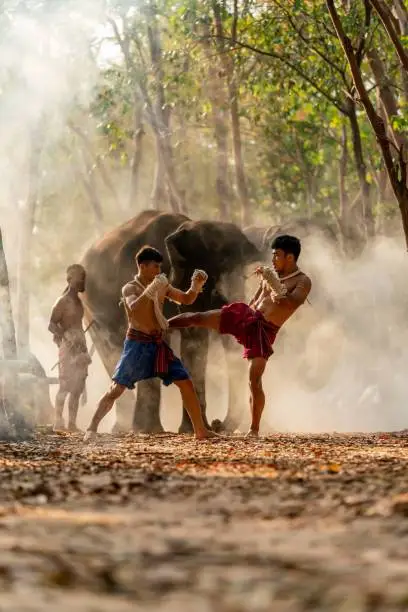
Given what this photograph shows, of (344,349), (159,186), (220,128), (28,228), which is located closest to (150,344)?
(344,349)

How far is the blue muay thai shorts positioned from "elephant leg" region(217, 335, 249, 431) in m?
4.26

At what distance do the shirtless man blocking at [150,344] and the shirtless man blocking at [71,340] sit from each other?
4.63 meters

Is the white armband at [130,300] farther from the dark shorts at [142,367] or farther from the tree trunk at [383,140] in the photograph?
the tree trunk at [383,140]

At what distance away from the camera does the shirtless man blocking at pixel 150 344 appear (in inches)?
435

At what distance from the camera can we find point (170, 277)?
1642cm

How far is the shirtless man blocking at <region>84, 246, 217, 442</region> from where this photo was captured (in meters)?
11.1

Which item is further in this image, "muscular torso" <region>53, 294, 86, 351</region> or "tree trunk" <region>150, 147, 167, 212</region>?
"tree trunk" <region>150, 147, 167, 212</region>

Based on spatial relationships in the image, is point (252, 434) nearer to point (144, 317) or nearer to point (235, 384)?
point (144, 317)

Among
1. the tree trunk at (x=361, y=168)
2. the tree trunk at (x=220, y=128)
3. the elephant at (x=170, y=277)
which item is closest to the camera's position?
the elephant at (x=170, y=277)

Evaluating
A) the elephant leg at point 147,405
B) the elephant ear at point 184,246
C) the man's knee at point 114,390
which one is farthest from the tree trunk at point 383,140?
the elephant leg at point 147,405

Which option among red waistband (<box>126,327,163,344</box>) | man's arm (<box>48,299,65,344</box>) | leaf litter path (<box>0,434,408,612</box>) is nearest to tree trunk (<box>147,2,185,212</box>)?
man's arm (<box>48,299,65,344</box>)

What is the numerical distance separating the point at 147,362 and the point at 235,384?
4962 mm

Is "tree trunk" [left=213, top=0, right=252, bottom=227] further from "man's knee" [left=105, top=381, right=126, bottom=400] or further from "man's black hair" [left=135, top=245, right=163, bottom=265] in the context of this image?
"man's knee" [left=105, top=381, right=126, bottom=400]

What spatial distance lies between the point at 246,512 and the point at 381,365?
15.0m
